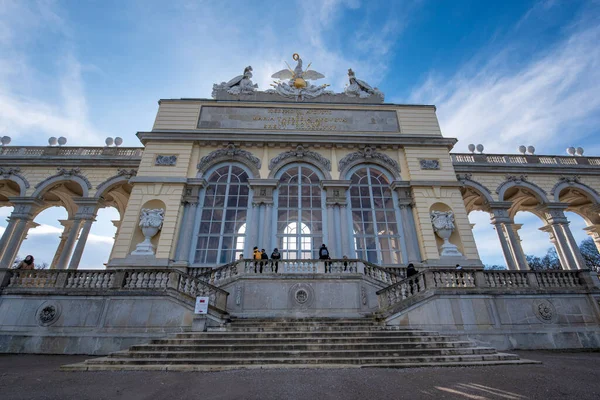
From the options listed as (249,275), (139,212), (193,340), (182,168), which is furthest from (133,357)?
(182,168)

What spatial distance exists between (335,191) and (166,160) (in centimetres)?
900

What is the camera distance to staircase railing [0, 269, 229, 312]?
9648mm

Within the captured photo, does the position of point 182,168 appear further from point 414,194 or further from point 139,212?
point 414,194

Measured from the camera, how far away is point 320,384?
4867 millimetres

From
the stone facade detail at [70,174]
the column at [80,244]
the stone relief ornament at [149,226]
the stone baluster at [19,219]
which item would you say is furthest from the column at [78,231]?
the stone relief ornament at [149,226]

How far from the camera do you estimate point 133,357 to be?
673 cm

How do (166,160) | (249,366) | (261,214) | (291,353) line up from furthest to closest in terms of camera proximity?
(166,160) → (261,214) → (291,353) → (249,366)

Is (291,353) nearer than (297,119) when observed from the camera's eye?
Yes

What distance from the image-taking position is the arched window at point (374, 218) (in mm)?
14359

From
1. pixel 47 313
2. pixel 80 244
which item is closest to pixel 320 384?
pixel 47 313

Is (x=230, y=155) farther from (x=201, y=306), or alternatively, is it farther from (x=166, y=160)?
(x=201, y=306)

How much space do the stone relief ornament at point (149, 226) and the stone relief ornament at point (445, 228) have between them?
13132mm

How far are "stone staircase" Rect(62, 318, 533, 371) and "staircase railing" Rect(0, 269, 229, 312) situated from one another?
2054 mm

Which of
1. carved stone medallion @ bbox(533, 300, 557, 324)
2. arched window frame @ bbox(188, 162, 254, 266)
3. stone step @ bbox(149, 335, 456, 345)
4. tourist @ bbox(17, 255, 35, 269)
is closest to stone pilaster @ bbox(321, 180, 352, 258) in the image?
arched window frame @ bbox(188, 162, 254, 266)
